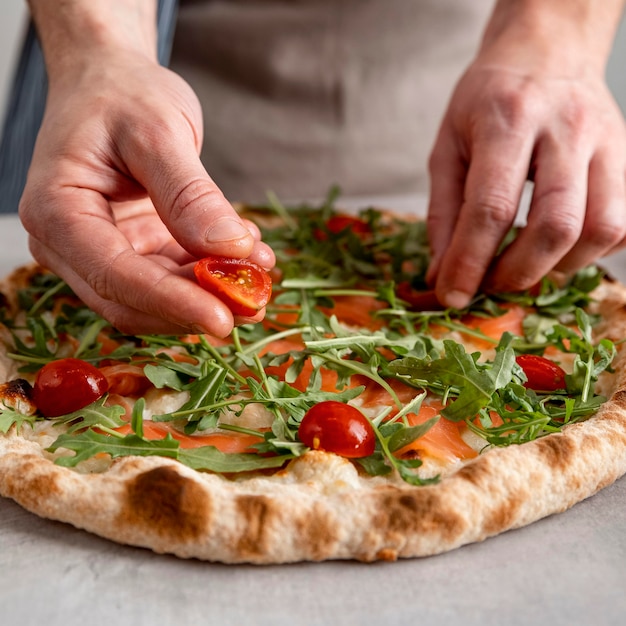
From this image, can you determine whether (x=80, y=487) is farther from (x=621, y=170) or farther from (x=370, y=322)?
(x=621, y=170)

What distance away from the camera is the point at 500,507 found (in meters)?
1.96

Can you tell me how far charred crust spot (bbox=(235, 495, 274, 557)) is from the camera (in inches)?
72.7

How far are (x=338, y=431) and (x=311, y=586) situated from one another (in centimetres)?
39

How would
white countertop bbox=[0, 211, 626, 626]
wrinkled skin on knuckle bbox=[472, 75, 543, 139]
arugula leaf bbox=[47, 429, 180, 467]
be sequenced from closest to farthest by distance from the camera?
white countertop bbox=[0, 211, 626, 626], arugula leaf bbox=[47, 429, 180, 467], wrinkled skin on knuckle bbox=[472, 75, 543, 139]

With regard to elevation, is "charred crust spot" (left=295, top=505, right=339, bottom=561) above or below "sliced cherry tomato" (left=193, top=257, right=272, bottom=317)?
below

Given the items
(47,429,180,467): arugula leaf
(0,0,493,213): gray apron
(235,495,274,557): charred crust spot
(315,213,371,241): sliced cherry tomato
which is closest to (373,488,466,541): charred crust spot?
(235,495,274,557): charred crust spot

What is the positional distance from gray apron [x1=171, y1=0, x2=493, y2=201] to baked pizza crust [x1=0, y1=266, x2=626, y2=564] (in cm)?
301

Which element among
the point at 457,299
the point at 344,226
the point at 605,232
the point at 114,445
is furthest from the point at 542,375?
the point at 344,226

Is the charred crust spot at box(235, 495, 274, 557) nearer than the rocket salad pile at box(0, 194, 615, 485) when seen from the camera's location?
Yes

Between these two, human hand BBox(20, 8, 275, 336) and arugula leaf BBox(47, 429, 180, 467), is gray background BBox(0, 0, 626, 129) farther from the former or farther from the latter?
arugula leaf BBox(47, 429, 180, 467)

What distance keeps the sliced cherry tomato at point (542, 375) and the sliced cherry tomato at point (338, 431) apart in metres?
0.62

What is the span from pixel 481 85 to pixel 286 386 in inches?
61.0

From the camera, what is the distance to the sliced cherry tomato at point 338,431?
2.05m

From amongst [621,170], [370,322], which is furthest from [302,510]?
[621,170]
